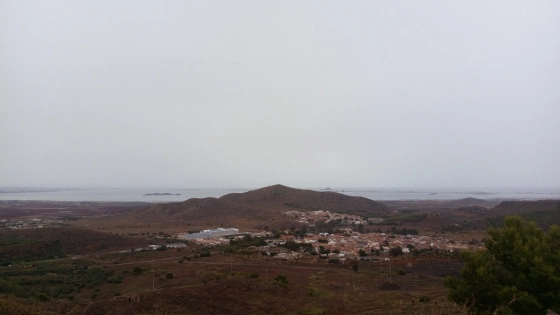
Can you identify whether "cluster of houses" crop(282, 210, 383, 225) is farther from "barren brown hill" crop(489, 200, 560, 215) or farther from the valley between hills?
"barren brown hill" crop(489, 200, 560, 215)

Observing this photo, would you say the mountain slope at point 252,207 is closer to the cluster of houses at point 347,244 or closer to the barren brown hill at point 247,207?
the barren brown hill at point 247,207

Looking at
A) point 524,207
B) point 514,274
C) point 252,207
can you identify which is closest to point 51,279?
point 514,274

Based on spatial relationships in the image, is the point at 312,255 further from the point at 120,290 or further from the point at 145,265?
the point at 120,290

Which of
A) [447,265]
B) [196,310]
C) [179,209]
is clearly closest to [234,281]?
[196,310]

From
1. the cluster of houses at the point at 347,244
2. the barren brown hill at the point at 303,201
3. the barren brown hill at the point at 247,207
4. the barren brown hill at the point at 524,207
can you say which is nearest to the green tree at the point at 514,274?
the cluster of houses at the point at 347,244

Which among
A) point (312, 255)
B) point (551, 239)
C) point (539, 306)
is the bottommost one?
point (312, 255)

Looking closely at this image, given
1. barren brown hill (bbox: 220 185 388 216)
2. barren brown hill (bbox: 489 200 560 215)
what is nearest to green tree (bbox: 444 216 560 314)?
barren brown hill (bbox: 489 200 560 215)
